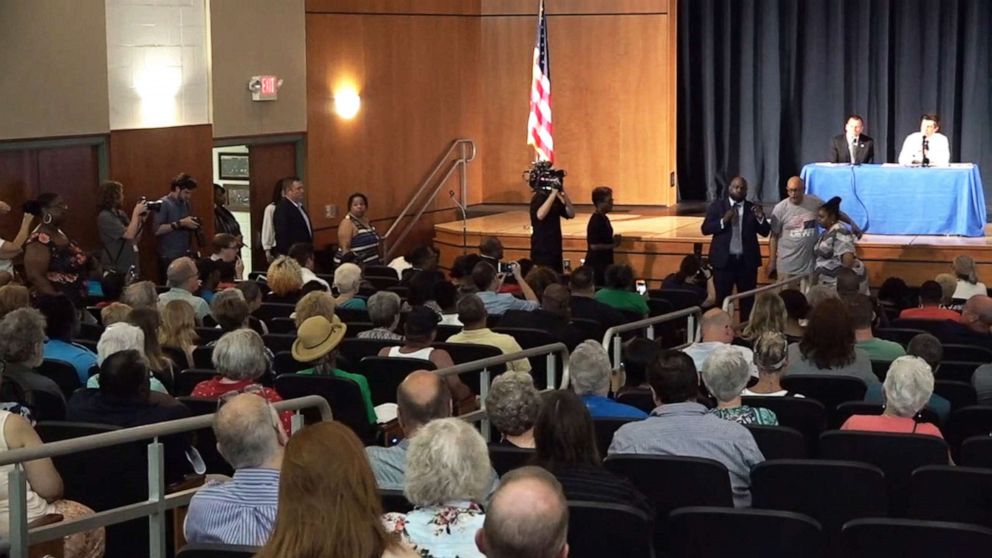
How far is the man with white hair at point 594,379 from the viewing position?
609 cm

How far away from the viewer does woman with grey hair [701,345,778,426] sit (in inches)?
225

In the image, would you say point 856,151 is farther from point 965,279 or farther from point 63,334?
point 63,334

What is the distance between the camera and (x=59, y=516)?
477cm

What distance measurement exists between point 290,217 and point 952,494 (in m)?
9.58

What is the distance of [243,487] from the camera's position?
412 cm

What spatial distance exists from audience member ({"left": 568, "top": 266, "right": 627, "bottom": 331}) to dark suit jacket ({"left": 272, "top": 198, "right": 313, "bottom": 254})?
434cm

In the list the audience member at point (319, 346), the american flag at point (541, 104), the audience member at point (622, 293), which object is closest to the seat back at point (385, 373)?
the audience member at point (319, 346)

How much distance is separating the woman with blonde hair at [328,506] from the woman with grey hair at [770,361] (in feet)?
11.7

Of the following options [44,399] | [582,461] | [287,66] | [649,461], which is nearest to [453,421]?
[582,461]

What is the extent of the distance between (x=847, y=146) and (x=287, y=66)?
19.9 ft

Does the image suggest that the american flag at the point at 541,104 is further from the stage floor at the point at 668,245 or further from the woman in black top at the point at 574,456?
the woman in black top at the point at 574,456

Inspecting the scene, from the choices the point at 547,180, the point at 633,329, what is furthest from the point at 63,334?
the point at 547,180

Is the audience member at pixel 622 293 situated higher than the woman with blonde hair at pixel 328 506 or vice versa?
the woman with blonde hair at pixel 328 506

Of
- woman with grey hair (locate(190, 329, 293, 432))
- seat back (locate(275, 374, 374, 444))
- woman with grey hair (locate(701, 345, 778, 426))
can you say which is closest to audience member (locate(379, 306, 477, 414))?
seat back (locate(275, 374, 374, 444))
